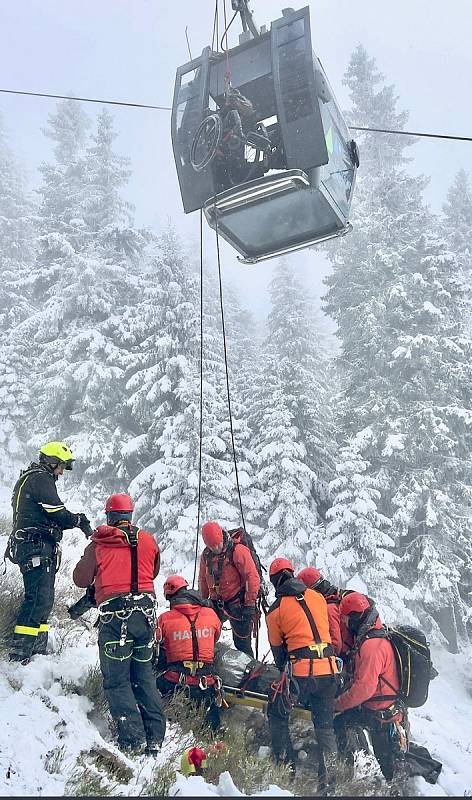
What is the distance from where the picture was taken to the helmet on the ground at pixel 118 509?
19.3 ft

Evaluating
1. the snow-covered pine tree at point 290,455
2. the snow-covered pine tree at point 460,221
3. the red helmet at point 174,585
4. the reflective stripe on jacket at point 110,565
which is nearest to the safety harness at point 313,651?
the red helmet at point 174,585

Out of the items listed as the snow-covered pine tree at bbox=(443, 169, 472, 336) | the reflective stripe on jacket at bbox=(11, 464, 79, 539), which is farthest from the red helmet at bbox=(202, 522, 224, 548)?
the snow-covered pine tree at bbox=(443, 169, 472, 336)

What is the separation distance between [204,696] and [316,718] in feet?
4.04

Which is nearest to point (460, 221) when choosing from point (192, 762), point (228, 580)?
point (228, 580)

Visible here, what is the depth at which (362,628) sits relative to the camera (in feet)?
21.1

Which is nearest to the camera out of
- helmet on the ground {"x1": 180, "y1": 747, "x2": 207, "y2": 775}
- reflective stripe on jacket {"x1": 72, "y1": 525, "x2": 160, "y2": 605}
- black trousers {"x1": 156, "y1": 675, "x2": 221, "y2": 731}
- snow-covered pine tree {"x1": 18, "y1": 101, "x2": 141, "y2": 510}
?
helmet on the ground {"x1": 180, "y1": 747, "x2": 207, "y2": 775}

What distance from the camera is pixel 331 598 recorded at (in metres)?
7.05

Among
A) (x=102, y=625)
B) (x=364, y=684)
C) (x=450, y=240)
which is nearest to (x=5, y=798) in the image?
(x=102, y=625)

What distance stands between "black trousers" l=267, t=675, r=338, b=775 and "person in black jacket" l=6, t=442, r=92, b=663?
2.64 m

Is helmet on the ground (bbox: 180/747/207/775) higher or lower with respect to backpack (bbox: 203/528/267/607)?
lower

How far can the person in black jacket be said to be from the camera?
579 cm

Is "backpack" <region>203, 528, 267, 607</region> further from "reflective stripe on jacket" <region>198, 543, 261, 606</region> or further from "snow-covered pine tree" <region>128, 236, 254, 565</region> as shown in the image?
"snow-covered pine tree" <region>128, 236, 254, 565</region>

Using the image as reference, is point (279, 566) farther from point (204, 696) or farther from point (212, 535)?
point (204, 696)

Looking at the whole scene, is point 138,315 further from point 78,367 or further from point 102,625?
point 102,625
